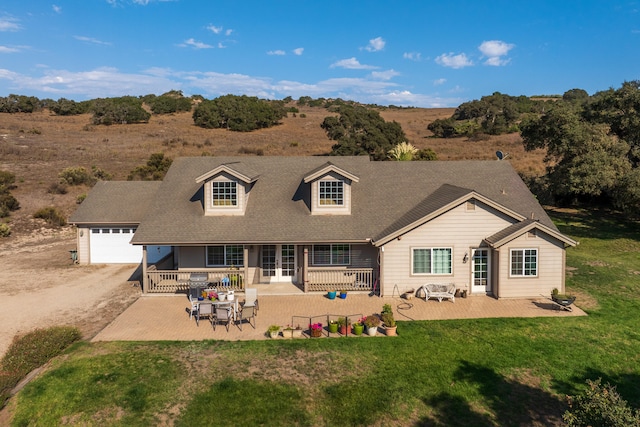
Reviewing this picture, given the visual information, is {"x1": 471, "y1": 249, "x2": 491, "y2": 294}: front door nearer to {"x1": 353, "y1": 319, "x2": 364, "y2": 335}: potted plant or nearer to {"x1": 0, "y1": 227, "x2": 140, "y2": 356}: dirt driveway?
{"x1": 353, "y1": 319, "x2": 364, "y2": 335}: potted plant

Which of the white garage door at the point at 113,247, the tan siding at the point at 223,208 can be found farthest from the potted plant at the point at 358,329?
the white garage door at the point at 113,247

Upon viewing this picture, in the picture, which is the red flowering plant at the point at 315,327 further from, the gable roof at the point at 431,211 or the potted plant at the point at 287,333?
the gable roof at the point at 431,211

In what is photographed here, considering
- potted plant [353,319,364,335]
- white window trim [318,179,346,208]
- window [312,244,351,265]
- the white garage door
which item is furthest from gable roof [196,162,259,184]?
potted plant [353,319,364,335]

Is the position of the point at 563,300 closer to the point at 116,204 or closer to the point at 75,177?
the point at 116,204

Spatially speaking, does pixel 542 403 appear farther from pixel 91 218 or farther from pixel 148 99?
pixel 148 99

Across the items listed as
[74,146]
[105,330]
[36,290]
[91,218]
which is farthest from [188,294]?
[74,146]

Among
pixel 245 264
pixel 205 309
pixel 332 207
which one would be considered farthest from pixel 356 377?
pixel 332 207
